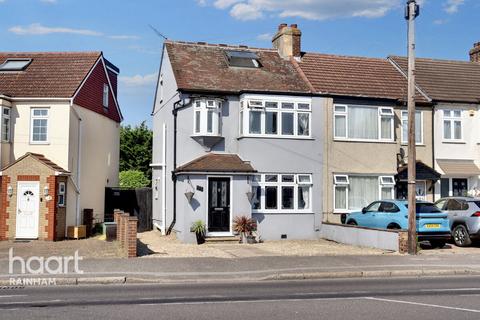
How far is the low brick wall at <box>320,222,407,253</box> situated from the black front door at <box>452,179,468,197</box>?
736 centimetres

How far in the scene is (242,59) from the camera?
25.8 m

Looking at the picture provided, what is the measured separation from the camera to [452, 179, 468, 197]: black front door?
2648 cm

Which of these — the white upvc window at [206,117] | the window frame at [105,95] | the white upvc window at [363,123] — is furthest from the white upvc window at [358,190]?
the window frame at [105,95]

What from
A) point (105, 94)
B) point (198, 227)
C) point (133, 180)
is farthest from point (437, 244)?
point (133, 180)

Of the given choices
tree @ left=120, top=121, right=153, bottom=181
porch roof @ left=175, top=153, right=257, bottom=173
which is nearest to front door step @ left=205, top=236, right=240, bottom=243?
porch roof @ left=175, top=153, right=257, bottom=173

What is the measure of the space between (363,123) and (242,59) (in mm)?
6135

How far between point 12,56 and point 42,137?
565cm

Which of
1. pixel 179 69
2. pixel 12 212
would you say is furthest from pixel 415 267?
pixel 12 212

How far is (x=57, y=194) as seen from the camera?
23047mm

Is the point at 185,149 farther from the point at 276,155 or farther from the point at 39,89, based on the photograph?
the point at 39,89

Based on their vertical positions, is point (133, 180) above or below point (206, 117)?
below

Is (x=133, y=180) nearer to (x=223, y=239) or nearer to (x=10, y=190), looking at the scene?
(x=10, y=190)

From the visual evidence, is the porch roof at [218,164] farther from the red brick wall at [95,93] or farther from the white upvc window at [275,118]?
the red brick wall at [95,93]

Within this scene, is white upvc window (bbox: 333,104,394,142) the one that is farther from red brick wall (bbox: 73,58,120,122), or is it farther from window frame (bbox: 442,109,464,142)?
red brick wall (bbox: 73,58,120,122)
